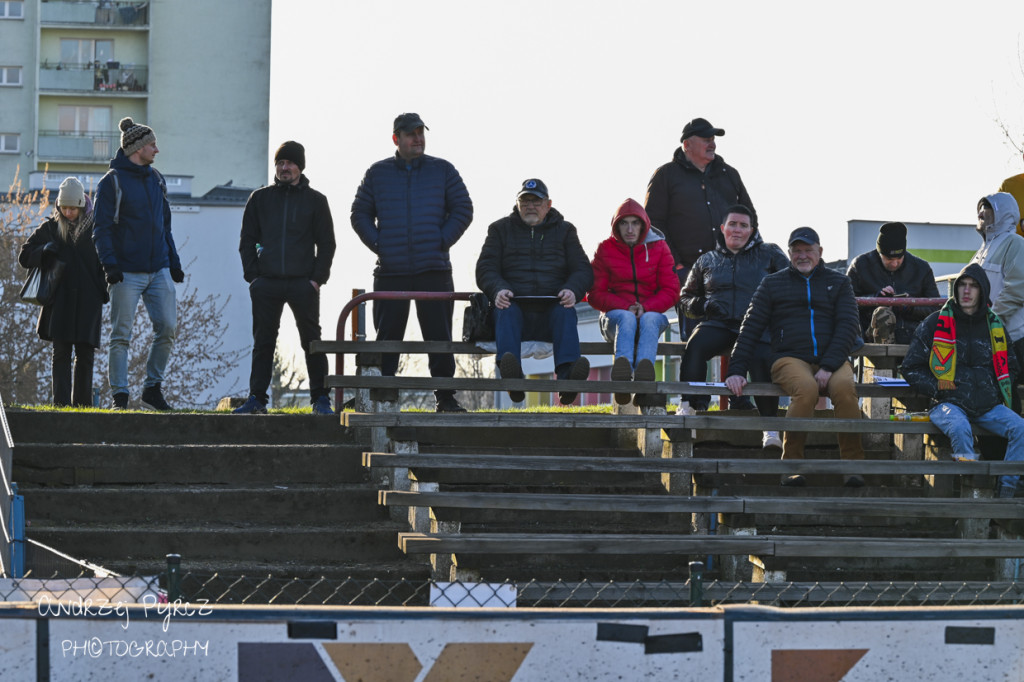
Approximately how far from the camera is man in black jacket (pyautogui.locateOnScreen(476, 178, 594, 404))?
33.5 ft

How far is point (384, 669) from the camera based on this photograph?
5035mm

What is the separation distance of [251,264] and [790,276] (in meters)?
3.96

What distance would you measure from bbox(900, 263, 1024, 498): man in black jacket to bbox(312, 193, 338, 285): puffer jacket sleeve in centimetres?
423

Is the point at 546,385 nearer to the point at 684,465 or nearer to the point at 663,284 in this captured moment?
the point at 684,465


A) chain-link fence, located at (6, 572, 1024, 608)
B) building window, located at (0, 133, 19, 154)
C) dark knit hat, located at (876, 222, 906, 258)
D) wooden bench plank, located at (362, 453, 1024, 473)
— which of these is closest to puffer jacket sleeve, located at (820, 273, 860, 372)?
wooden bench plank, located at (362, 453, 1024, 473)

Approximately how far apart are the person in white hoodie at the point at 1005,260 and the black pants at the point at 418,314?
13.0ft

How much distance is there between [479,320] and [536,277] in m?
0.52

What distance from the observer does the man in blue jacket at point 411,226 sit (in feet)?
35.5

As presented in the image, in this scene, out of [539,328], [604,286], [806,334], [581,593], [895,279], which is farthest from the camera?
[895,279]

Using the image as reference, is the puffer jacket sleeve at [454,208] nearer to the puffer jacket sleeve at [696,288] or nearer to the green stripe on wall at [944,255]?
the puffer jacket sleeve at [696,288]

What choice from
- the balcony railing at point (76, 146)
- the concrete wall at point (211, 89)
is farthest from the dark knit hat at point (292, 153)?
the balcony railing at point (76, 146)

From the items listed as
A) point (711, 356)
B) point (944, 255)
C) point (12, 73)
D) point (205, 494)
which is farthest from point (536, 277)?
point (12, 73)

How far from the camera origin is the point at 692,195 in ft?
37.5

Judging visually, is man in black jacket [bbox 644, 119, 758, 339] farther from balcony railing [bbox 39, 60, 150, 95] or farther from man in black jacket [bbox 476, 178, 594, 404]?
balcony railing [bbox 39, 60, 150, 95]
